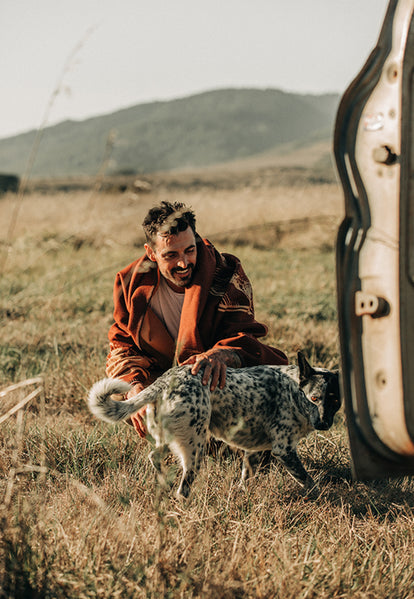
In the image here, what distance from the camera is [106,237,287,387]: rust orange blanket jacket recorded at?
3.58 metres

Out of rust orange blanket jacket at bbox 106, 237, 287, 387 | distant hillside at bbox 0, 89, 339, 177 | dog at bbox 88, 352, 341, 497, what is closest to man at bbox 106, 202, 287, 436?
rust orange blanket jacket at bbox 106, 237, 287, 387

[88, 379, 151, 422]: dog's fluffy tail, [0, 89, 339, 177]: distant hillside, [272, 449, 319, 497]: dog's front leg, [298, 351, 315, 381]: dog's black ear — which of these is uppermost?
[0, 89, 339, 177]: distant hillside

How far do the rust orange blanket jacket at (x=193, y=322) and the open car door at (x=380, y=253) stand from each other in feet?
5.38

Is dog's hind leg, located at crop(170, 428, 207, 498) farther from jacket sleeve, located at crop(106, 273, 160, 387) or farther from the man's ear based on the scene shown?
the man's ear

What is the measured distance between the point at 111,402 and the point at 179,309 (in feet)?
3.73

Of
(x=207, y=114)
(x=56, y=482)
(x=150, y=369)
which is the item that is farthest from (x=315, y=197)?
(x=207, y=114)

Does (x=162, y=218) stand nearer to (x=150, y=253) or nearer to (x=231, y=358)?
(x=150, y=253)

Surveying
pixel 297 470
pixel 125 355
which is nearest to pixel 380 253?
pixel 297 470

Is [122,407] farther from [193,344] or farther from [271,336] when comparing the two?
[271,336]

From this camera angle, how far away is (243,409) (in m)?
3.20

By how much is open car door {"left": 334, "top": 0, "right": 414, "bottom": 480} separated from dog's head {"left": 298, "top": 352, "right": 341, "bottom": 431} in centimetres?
114

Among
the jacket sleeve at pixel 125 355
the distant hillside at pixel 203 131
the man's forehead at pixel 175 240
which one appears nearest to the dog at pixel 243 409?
the jacket sleeve at pixel 125 355

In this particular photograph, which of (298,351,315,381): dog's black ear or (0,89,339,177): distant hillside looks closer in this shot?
(298,351,315,381): dog's black ear

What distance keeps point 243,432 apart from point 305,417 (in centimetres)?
37
